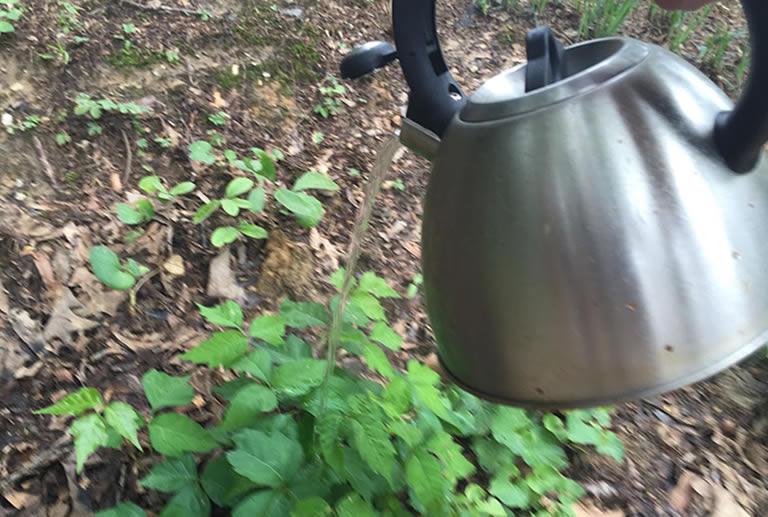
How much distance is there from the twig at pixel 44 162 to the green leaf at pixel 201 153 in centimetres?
37

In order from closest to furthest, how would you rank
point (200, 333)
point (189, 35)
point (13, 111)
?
1. point (200, 333)
2. point (13, 111)
3. point (189, 35)

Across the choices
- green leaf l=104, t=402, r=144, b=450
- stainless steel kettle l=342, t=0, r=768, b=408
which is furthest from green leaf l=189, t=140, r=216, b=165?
stainless steel kettle l=342, t=0, r=768, b=408

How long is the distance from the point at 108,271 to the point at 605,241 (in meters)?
1.19

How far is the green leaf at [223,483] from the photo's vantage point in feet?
3.22

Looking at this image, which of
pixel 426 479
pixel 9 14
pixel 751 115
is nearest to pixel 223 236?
pixel 426 479

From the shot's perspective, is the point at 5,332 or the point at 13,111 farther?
the point at 13,111

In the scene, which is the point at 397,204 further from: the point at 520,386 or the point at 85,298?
the point at 520,386

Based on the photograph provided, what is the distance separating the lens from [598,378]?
18.2 inches

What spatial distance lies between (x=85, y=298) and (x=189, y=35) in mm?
1105

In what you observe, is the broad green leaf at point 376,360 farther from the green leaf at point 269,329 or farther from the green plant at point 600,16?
the green plant at point 600,16

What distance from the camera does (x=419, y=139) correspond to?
62 centimetres

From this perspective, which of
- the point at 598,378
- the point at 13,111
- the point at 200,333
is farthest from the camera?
the point at 13,111

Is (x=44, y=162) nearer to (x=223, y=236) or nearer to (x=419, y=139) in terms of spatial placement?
(x=223, y=236)

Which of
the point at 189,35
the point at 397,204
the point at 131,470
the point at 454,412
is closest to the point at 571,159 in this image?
the point at 454,412
